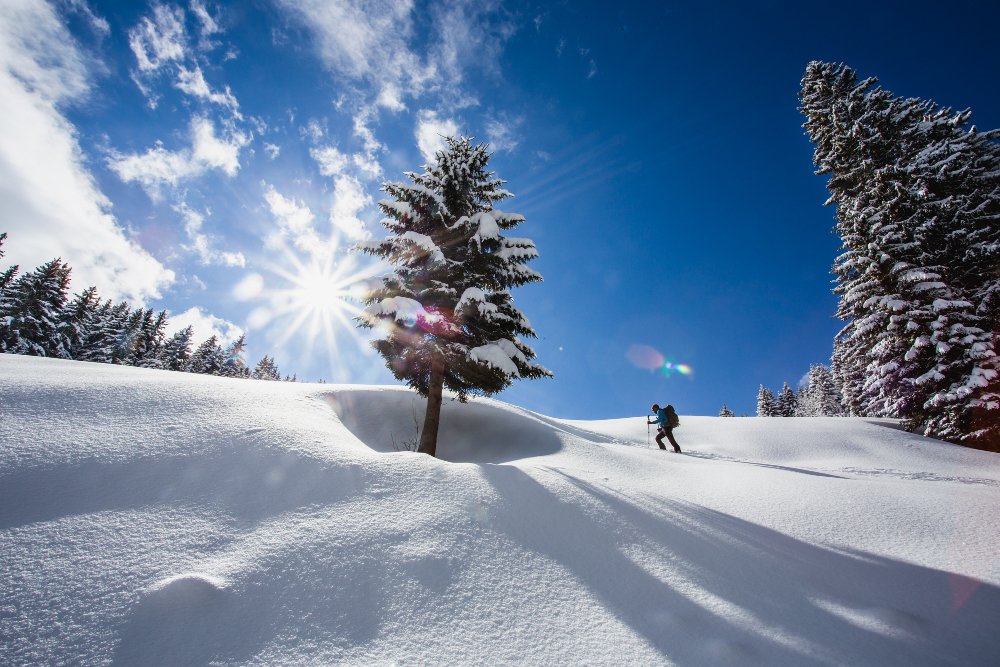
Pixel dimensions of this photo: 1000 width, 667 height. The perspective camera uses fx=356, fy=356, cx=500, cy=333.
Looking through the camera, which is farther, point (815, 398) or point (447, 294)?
point (815, 398)

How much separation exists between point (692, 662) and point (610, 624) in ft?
1.46

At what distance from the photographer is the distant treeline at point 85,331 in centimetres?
2955

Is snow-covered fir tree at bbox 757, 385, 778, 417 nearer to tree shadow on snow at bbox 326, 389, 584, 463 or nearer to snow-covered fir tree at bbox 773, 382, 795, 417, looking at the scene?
snow-covered fir tree at bbox 773, 382, 795, 417

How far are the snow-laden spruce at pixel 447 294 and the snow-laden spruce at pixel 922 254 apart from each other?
12.2 m

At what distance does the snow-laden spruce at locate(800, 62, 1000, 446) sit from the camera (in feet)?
34.7

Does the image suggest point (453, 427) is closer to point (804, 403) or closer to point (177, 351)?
point (177, 351)

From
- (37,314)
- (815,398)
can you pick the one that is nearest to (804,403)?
(815,398)

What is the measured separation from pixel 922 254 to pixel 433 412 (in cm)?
1648

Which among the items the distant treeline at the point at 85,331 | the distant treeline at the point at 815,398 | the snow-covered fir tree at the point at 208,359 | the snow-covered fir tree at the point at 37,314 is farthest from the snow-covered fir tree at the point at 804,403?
the snow-covered fir tree at the point at 37,314

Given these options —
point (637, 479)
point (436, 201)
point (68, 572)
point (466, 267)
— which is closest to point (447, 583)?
point (68, 572)

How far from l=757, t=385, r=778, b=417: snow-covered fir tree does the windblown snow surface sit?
167 feet

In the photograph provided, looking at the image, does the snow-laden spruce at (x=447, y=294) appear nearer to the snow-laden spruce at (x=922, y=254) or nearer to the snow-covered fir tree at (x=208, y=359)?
the snow-laden spruce at (x=922, y=254)

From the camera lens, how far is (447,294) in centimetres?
862

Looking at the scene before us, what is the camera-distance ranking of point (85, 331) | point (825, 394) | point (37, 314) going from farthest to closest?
point (825, 394)
point (85, 331)
point (37, 314)
